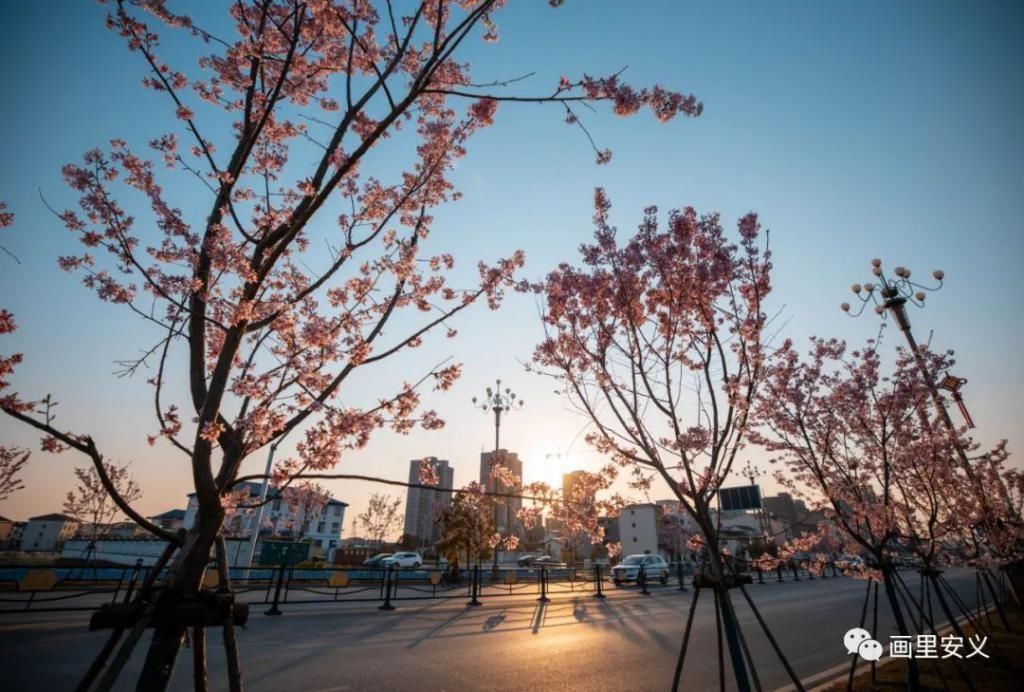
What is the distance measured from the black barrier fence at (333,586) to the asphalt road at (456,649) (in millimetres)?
1107

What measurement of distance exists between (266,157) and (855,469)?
1163 centimetres

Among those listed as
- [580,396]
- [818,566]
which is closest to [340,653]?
[580,396]

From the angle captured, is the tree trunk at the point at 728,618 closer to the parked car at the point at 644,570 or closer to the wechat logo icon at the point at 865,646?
the wechat logo icon at the point at 865,646

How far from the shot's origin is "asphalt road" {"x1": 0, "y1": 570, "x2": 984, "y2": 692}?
6.78m

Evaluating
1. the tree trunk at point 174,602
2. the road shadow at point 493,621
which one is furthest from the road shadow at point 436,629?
the tree trunk at point 174,602

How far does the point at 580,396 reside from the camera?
223 inches

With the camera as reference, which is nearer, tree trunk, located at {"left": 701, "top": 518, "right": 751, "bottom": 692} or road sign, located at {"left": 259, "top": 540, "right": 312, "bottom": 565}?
tree trunk, located at {"left": 701, "top": 518, "right": 751, "bottom": 692}

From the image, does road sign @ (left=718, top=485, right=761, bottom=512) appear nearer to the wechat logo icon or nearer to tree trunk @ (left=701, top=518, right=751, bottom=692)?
the wechat logo icon

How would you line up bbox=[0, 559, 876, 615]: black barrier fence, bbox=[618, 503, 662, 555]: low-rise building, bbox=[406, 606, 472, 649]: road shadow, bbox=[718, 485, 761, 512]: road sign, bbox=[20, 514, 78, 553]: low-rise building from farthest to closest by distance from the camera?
bbox=[20, 514, 78, 553]: low-rise building, bbox=[618, 503, 662, 555]: low-rise building, bbox=[718, 485, 761, 512]: road sign, bbox=[0, 559, 876, 615]: black barrier fence, bbox=[406, 606, 472, 649]: road shadow

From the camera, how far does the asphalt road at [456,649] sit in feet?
22.2

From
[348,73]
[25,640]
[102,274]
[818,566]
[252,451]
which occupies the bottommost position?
[25,640]

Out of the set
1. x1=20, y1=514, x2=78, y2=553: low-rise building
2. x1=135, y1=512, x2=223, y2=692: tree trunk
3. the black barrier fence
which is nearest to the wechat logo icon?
the black barrier fence

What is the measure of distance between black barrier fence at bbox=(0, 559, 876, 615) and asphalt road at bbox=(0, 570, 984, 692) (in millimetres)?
1107

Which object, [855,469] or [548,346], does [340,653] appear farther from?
[855,469]
